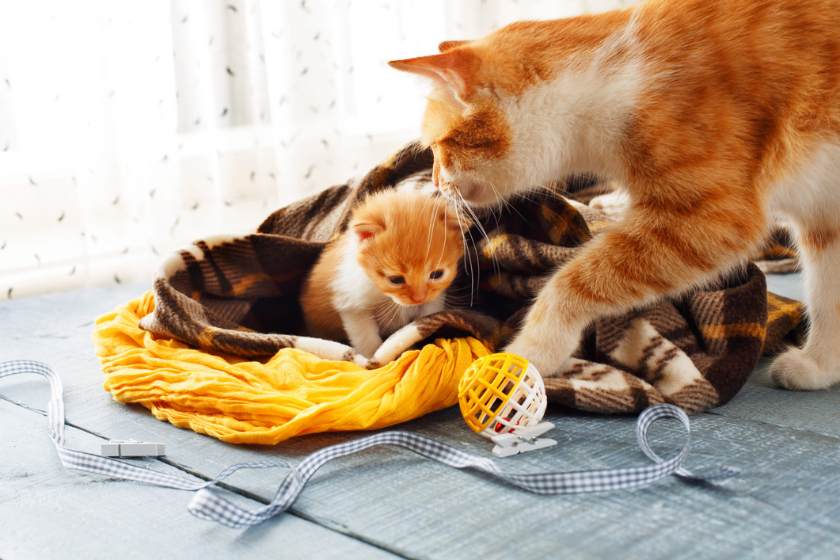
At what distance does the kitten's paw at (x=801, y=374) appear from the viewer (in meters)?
1.14

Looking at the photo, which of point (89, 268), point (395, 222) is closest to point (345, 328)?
point (395, 222)

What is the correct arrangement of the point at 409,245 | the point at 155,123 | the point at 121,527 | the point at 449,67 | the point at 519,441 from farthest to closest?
the point at 155,123 → the point at 409,245 → the point at 449,67 → the point at 519,441 → the point at 121,527

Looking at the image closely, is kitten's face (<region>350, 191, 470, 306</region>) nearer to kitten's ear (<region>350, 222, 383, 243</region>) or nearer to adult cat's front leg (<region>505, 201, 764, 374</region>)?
kitten's ear (<region>350, 222, 383, 243</region>)

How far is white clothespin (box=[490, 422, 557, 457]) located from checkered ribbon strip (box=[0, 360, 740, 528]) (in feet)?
0.19

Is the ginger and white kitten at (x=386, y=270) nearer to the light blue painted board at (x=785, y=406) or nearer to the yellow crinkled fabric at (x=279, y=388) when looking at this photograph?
the yellow crinkled fabric at (x=279, y=388)

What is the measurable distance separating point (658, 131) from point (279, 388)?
69 centimetres

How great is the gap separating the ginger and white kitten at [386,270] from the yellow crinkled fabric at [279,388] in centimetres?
14

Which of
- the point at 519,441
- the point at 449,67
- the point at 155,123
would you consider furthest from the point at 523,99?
the point at 155,123

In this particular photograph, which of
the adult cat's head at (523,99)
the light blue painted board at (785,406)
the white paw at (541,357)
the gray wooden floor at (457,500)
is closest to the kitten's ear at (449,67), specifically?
the adult cat's head at (523,99)

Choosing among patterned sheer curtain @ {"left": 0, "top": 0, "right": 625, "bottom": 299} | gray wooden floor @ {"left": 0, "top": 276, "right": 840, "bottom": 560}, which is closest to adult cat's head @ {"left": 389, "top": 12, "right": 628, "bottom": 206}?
gray wooden floor @ {"left": 0, "top": 276, "right": 840, "bottom": 560}

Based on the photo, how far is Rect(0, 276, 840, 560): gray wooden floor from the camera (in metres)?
0.73

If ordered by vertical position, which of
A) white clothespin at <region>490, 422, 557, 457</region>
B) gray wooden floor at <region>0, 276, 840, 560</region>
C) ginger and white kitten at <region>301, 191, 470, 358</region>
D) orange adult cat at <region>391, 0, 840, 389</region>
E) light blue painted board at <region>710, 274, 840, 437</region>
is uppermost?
orange adult cat at <region>391, 0, 840, 389</region>

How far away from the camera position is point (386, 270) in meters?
1.20

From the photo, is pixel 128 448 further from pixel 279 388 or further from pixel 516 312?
pixel 516 312
